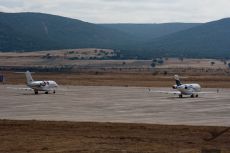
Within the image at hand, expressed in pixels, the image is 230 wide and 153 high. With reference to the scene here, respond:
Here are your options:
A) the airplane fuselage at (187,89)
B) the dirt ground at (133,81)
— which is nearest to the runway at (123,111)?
the airplane fuselage at (187,89)

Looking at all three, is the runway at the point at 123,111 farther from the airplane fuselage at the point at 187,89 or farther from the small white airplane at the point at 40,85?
the small white airplane at the point at 40,85

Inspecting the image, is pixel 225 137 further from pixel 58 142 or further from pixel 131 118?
pixel 131 118

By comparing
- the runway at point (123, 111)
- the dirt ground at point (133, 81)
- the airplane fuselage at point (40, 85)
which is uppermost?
the airplane fuselage at point (40, 85)

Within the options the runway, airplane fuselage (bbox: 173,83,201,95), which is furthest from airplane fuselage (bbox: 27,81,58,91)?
airplane fuselage (bbox: 173,83,201,95)

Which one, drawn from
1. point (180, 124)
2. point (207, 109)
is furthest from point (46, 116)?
point (207, 109)

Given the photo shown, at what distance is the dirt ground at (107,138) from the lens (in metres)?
37.4

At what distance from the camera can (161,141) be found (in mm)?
40969

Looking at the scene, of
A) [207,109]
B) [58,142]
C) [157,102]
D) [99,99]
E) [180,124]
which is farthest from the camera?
[99,99]

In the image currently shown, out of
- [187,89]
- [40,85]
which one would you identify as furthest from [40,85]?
[187,89]

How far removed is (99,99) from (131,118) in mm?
29596

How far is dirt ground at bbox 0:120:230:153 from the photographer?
3738 cm

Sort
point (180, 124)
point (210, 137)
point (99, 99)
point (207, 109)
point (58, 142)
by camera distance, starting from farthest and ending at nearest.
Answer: point (99, 99)
point (207, 109)
point (180, 124)
point (210, 137)
point (58, 142)

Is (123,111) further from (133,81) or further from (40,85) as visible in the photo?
(133,81)

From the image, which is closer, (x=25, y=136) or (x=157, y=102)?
(x=25, y=136)
